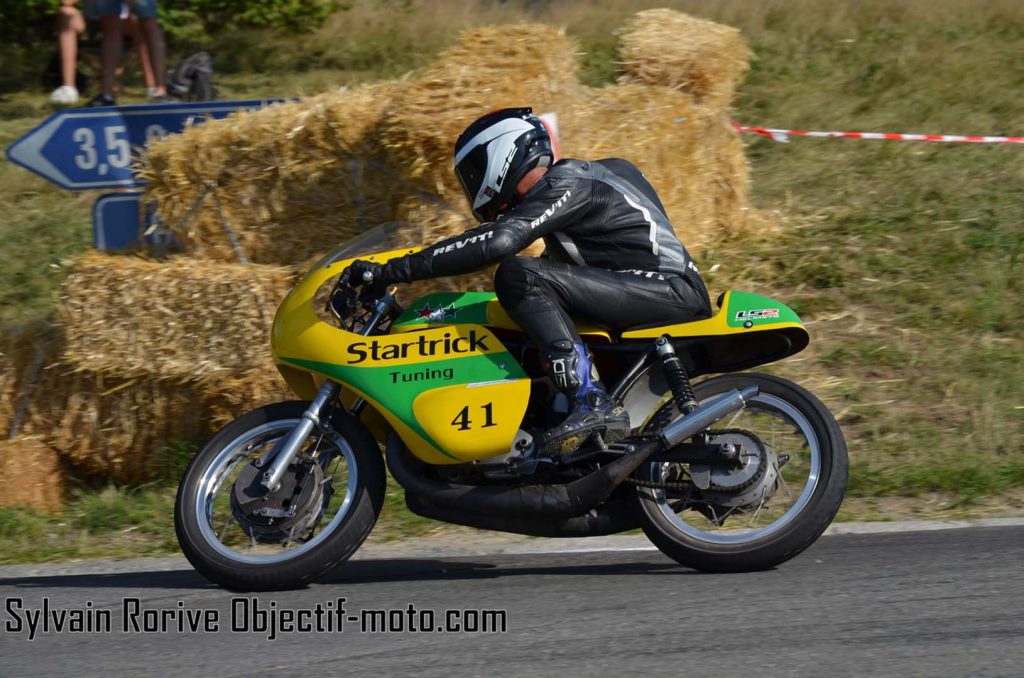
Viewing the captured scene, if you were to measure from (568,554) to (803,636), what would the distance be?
1498 millimetres

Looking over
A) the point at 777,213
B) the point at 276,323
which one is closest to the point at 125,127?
the point at 276,323

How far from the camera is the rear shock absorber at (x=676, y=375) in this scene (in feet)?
16.7

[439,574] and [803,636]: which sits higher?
[803,636]

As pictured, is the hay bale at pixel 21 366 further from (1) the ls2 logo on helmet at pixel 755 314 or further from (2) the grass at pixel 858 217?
(1) the ls2 logo on helmet at pixel 755 314

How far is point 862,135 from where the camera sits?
1055 cm

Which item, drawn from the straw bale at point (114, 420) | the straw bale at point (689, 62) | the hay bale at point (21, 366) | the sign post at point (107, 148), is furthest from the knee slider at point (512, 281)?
the straw bale at point (689, 62)

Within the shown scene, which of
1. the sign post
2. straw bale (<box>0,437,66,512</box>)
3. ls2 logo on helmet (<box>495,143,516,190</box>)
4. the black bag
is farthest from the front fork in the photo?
the black bag

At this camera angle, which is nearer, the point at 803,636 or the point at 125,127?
the point at 803,636

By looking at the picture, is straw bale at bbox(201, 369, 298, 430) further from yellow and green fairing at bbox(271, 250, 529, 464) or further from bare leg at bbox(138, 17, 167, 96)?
bare leg at bbox(138, 17, 167, 96)

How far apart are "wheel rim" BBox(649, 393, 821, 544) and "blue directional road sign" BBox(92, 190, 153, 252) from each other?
4049mm

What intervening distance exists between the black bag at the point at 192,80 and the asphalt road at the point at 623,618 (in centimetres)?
699

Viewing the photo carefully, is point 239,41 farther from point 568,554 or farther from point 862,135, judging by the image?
point 568,554

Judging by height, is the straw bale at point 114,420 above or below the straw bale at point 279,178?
below

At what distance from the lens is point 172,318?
7211 mm
